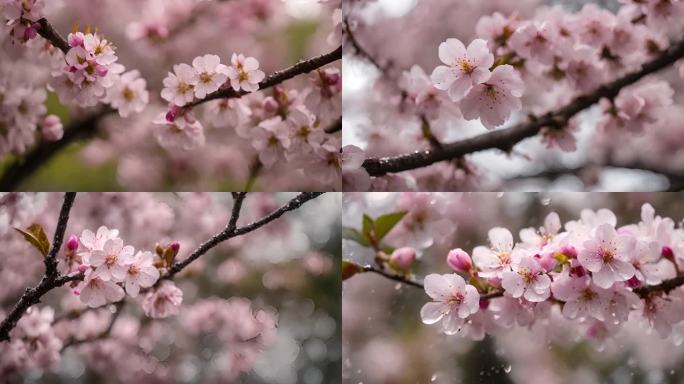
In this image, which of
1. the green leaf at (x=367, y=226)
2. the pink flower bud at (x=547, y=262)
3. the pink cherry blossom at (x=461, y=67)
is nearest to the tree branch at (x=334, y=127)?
the green leaf at (x=367, y=226)

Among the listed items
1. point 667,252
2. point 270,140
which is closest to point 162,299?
point 270,140

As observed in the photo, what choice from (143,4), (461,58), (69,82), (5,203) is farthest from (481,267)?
(143,4)

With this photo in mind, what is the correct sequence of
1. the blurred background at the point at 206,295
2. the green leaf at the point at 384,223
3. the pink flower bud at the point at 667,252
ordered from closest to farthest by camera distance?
the pink flower bud at the point at 667,252, the green leaf at the point at 384,223, the blurred background at the point at 206,295

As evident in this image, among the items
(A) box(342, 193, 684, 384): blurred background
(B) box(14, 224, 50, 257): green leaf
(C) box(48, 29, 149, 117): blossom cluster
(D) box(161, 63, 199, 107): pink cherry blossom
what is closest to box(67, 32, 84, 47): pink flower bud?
(C) box(48, 29, 149, 117): blossom cluster

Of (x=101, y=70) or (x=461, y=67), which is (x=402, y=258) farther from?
(x=101, y=70)

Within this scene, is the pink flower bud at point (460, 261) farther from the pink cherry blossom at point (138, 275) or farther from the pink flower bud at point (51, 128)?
the pink flower bud at point (51, 128)

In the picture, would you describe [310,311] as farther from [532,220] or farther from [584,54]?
[584,54]

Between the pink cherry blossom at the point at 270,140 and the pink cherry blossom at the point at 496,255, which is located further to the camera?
the pink cherry blossom at the point at 270,140
